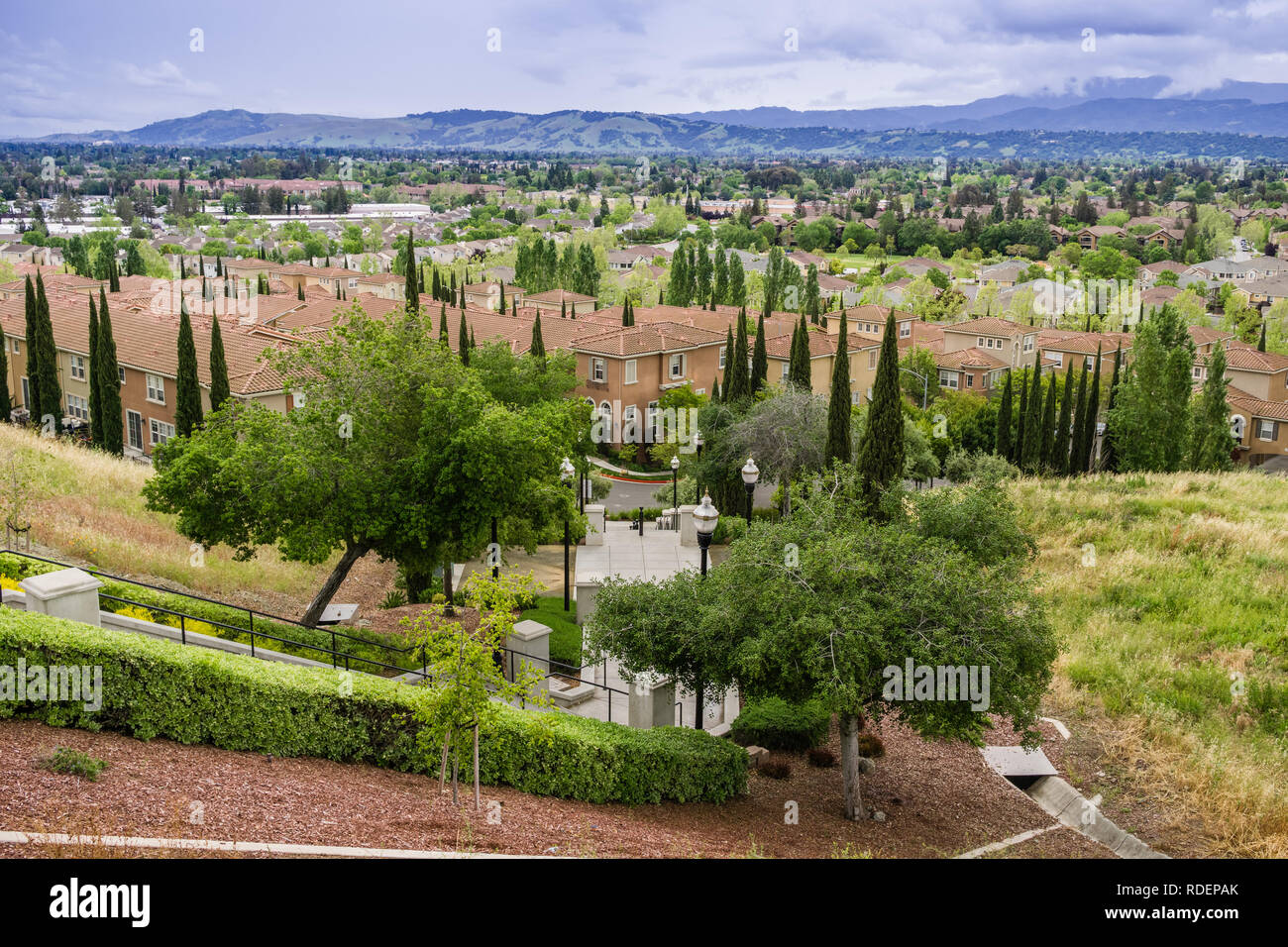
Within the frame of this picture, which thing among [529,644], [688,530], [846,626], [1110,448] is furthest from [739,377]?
[846,626]

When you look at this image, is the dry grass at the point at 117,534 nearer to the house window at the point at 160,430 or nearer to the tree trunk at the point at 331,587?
the tree trunk at the point at 331,587

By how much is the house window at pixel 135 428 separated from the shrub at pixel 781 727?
32672 mm

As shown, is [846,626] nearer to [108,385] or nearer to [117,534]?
[117,534]

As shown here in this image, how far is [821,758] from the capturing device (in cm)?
1628

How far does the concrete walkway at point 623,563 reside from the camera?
61.3ft

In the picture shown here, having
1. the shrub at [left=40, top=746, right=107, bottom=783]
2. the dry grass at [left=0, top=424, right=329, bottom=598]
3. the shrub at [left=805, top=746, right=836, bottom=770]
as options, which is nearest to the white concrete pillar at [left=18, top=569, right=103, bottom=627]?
the shrub at [left=40, top=746, right=107, bottom=783]

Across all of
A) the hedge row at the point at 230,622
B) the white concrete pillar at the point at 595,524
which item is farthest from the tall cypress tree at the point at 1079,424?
the hedge row at the point at 230,622

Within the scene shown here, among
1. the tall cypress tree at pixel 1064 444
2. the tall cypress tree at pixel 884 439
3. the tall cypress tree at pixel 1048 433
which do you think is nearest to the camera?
the tall cypress tree at pixel 884 439

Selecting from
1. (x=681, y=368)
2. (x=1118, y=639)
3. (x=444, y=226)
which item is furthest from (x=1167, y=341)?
(x=444, y=226)

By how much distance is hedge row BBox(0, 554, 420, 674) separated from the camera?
1647cm

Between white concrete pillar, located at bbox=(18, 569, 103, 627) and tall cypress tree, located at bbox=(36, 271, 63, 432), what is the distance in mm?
31143

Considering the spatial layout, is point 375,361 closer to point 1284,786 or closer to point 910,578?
point 910,578

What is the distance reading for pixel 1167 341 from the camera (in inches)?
1892

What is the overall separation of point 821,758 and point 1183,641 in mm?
7846
